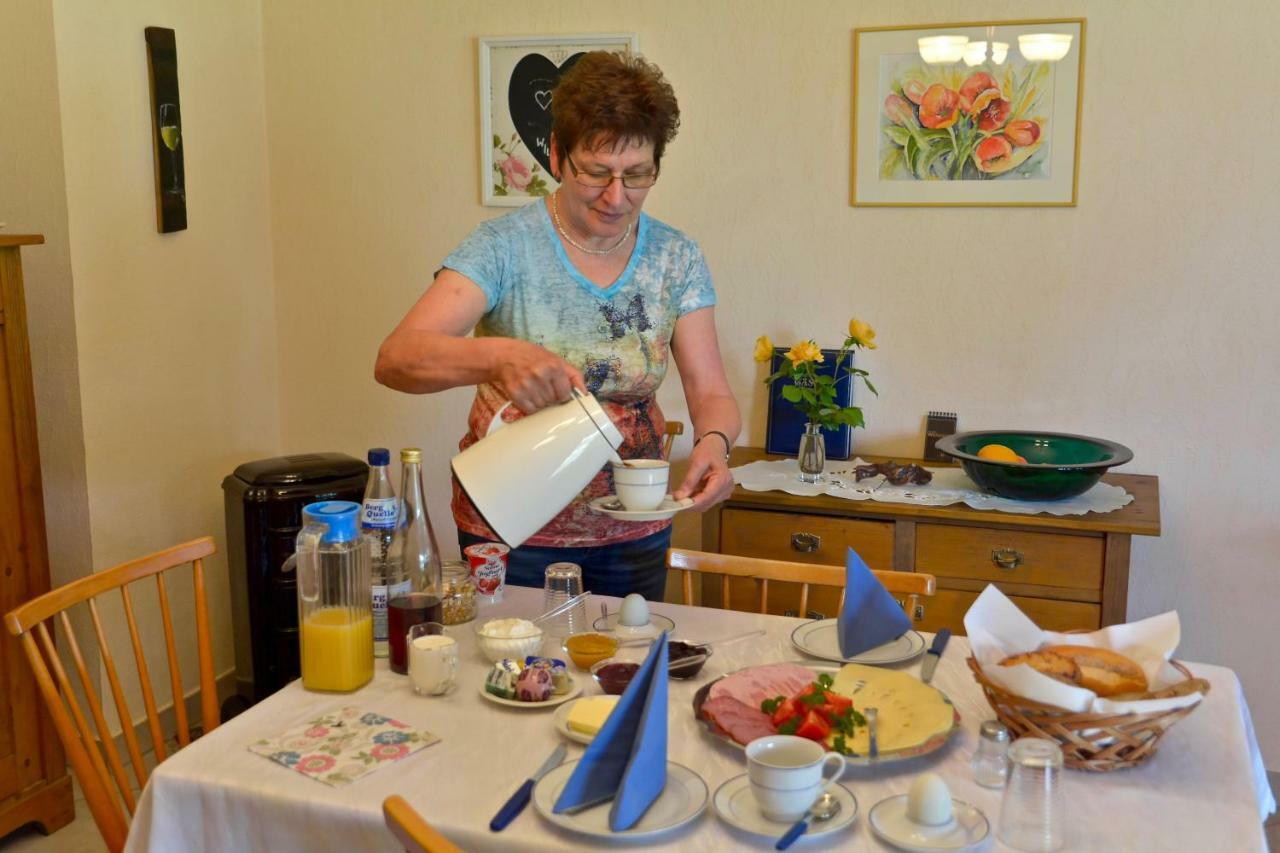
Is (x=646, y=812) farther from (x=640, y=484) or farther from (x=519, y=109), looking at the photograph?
(x=519, y=109)

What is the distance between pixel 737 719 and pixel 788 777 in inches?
9.1

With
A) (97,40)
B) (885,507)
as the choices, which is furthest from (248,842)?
(97,40)

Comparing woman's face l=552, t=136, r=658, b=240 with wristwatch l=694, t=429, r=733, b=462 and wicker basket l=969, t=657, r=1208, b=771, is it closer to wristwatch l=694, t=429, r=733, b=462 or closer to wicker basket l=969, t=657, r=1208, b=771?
wristwatch l=694, t=429, r=733, b=462

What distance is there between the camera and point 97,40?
2.72 m

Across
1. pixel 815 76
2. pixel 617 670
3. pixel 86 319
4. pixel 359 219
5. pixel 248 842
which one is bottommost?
pixel 248 842

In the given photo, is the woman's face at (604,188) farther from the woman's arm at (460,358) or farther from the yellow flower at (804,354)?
the yellow flower at (804,354)

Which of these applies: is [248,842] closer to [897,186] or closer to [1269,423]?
[897,186]

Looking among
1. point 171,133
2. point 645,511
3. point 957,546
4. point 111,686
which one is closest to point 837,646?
point 645,511

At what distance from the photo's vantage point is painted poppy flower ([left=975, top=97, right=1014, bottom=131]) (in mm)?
2830

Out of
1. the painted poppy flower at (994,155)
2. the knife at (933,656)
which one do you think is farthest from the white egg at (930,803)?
the painted poppy flower at (994,155)

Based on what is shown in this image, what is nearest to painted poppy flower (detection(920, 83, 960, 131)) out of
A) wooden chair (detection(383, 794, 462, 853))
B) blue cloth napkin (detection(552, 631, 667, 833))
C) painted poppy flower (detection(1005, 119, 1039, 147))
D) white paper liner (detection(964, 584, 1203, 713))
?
painted poppy flower (detection(1005, 119, 1039, 147))

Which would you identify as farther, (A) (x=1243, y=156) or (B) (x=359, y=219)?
(B) (x=359, y=219)

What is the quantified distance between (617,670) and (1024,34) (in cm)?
194

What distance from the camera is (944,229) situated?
292 cm
